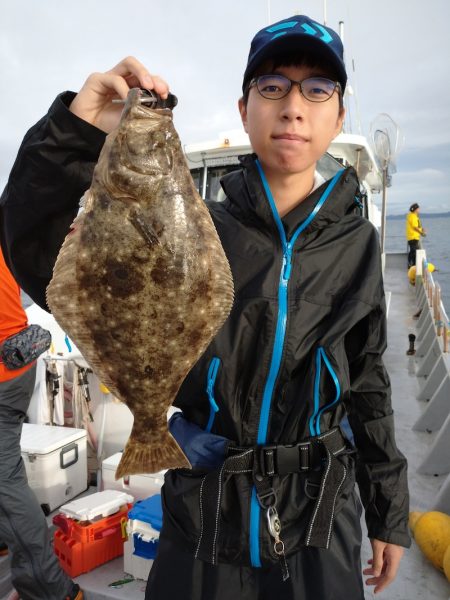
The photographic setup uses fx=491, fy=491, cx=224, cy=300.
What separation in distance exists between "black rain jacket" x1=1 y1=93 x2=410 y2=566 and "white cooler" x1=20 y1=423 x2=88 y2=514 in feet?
10.6

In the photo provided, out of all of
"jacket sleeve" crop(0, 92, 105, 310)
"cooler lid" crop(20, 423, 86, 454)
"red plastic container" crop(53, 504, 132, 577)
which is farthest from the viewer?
"cooler lid" crop(20, 423, 86, 454)

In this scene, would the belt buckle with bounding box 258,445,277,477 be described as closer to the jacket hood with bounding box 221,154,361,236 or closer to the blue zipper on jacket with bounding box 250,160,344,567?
the blue zipper on jacket with bounding box 250,160,344,567

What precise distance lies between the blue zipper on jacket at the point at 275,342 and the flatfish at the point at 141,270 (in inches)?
17.7

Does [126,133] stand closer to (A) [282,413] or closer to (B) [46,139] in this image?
(B) [46,139]

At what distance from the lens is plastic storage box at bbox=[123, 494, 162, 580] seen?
152 inches

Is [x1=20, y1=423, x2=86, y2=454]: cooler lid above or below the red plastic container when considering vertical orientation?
above

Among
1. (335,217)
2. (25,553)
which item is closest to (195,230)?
(335,217)

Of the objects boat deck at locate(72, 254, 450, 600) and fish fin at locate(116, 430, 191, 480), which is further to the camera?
boat deck at locate(72, 254, 450, 600)

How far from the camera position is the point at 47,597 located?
3660 mm

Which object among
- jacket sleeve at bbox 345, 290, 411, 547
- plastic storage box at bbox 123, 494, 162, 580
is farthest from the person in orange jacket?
jacket sleeve at bbox 345, 290, 411, 547

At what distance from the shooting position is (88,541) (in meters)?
4.14

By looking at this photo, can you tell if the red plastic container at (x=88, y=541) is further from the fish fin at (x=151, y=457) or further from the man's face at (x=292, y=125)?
the man's face at (x=292, y=125)

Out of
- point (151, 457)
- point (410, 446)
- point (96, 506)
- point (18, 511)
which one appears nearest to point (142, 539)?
point (96, 506)

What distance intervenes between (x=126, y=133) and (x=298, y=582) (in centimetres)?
188
